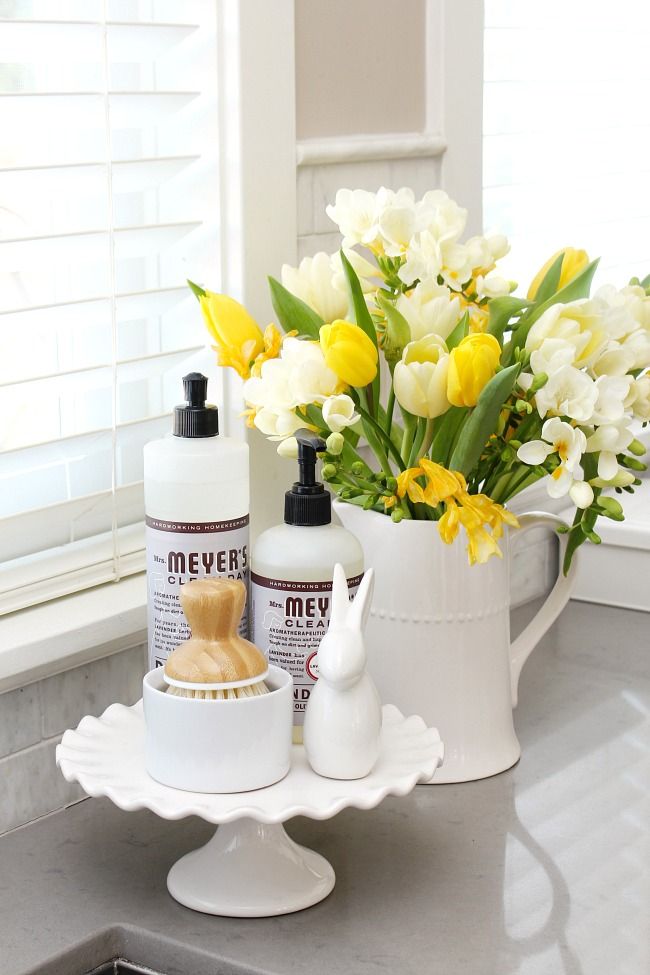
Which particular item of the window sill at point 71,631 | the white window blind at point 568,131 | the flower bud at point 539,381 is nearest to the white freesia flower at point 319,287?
the flower bud at point 539,381

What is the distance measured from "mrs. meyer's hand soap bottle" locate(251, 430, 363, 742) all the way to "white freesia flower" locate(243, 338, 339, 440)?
2.2 inches

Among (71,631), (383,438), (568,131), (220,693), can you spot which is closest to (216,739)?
(220,693)

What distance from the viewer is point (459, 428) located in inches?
47.3

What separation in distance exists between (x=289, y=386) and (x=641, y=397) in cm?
30

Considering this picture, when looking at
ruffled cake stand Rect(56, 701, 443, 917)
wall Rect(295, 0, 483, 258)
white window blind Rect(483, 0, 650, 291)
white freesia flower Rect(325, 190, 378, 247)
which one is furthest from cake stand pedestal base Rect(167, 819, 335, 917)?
white window blind Rect(483, 0, 650, 291)

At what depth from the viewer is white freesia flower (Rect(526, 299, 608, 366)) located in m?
1.12

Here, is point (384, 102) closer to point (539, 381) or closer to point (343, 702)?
point (539, 381)

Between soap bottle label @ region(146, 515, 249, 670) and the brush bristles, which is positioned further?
soap bottle label @ region(146, 515, 249, 670)

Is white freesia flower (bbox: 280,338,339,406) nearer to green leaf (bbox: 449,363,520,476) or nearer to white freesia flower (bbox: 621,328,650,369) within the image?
green leaf (bbox: 449,363,520,476)

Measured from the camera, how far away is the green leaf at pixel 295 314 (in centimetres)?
121

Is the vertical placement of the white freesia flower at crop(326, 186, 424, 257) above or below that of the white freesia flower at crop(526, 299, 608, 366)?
above

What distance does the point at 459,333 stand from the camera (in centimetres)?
115

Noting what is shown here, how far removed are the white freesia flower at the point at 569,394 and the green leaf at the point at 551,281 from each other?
0.17m

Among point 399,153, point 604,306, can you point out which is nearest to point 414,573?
point 604,306
